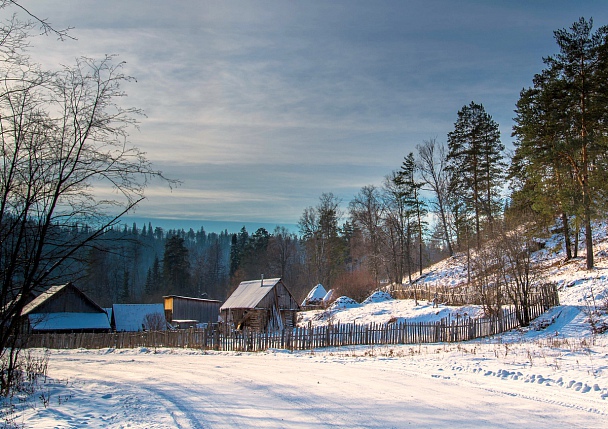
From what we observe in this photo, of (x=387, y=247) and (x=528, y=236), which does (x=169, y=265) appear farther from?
(x=528, y=236)

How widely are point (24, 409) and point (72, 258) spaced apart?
266 centimetres

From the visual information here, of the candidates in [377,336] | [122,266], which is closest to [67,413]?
[377,336]

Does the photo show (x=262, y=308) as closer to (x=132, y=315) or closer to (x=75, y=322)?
(x=75, y=322)

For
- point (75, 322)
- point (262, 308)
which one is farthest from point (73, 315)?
point (262, 308)

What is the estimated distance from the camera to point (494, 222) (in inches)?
971

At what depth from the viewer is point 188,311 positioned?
48812 millimetres

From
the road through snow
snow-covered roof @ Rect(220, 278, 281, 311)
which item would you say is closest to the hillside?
snow-covered roof @ Rect(220, 278, 281, 311)

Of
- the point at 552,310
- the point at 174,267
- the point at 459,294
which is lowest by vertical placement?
the point at 552,310

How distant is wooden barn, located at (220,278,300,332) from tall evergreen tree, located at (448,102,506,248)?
18807 millimetres

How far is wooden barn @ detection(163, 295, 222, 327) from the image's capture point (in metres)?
47.5

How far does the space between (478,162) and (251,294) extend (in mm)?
24320

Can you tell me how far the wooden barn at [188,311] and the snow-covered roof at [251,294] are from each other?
Result: 9307 mm

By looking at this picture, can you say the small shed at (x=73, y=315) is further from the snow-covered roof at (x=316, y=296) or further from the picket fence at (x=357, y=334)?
the snow-covered roof at (x=316, y=296)

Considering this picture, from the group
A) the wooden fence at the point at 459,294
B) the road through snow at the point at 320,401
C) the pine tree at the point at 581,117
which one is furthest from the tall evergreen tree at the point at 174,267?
the road through snow at the point at 320,401
